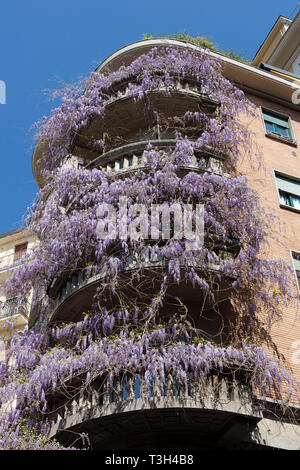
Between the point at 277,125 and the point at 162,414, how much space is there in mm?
11893

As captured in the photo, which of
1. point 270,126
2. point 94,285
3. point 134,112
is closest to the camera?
point 94,285

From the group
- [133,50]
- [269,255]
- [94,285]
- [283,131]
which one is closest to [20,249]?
[133,50]

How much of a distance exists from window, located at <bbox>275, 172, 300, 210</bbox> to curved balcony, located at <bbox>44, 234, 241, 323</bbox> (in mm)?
4267

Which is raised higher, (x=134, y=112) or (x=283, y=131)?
(x=283, y=131)

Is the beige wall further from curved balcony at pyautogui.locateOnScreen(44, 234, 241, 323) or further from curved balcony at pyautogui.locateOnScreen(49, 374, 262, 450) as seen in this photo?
curved balcony at pyautogui.locateOnScreen(49, 374, 262, 450)

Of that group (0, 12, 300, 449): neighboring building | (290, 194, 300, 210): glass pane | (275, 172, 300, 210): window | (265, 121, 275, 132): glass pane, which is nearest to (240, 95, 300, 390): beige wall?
(0, 12, 300, 449): neighboring building

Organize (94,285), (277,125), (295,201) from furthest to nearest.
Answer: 1. (277,125)
2. (295,201)
3. (94,285)

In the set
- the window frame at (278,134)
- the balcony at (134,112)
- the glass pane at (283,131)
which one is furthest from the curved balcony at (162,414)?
the glass pane at (283,131)

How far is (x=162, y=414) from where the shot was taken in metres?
10.8

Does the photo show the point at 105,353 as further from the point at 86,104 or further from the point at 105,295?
the point at 86,104

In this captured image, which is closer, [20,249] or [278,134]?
[278,134]

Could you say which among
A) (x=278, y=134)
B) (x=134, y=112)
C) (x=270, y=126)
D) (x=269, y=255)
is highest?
(x=270, y=126)

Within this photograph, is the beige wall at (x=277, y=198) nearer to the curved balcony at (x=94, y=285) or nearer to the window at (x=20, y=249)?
the curved balcony at (x=94, y=285)

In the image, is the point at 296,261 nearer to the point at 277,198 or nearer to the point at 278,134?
the point at 277,198
